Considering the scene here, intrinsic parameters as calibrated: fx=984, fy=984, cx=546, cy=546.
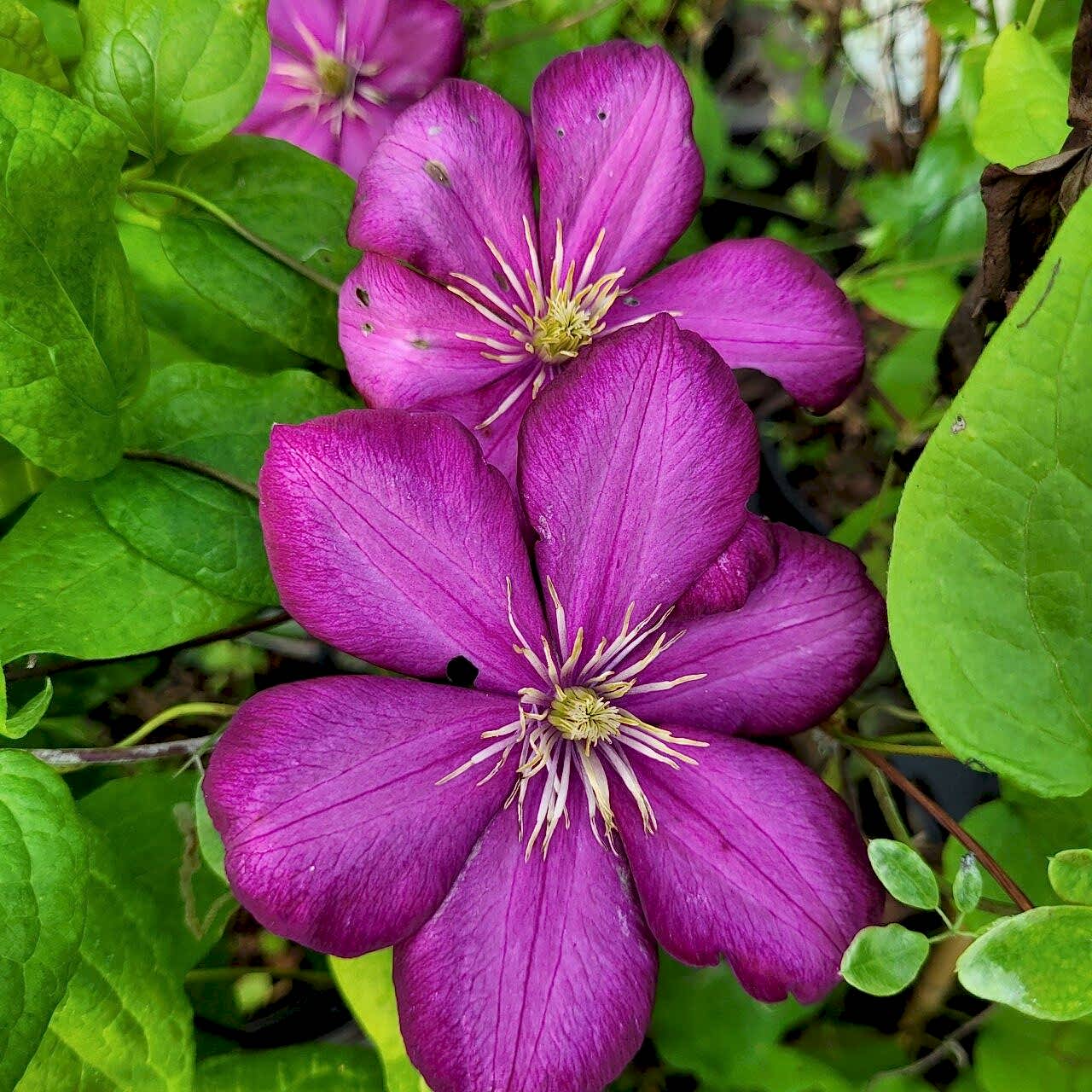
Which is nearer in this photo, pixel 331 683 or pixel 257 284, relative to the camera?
pixel 331 683

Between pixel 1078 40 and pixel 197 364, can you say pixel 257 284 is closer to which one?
pixel 197 364

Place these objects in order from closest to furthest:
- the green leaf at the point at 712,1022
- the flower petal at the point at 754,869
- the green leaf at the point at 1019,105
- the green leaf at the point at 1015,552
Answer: the green leaf at the point at 1015,552 → the flower petal at the point at 754,869 → the green leaf at the point at 1019,105 → the green leaf at the point at 712,1022

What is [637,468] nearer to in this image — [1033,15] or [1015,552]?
[1015,552]

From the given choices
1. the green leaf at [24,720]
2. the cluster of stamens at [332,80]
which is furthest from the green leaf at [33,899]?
the cluster of stamens at [332,80]

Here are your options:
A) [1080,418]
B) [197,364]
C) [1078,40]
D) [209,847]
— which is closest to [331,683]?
[209,847]

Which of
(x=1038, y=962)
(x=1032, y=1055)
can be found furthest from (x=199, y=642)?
(x=1032, y=1055)

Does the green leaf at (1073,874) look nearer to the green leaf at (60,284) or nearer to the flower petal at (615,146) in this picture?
the flower petal at (615,146)

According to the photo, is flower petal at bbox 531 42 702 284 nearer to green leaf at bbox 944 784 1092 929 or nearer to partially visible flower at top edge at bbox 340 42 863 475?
partially visible flower at top edge at bbox 340 42 863 475

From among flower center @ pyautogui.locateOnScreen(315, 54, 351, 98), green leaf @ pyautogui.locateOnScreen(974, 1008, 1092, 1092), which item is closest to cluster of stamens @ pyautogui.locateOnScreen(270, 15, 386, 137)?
flower center @ pyautogui.locateOnScreen(315, 54, 351, 98)
